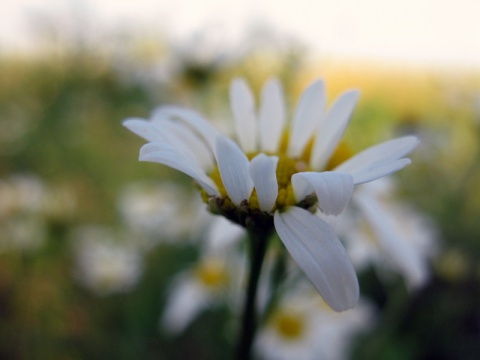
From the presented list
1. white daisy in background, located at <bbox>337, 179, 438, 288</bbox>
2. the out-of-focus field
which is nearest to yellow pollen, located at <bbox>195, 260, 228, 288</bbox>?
the out-of-focus field

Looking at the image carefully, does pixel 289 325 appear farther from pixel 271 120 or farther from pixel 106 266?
pixel 106 266

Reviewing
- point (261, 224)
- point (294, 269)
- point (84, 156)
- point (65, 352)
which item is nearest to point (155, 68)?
point (84, 156)

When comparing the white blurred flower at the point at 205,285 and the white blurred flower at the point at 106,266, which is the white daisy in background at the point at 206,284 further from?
the white blurred flower at the point at 106,266

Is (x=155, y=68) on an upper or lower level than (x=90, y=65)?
upper

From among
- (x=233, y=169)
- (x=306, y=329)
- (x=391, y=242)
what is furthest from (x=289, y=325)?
(x=233, y=169)

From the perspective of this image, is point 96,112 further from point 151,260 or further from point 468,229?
point 468,229

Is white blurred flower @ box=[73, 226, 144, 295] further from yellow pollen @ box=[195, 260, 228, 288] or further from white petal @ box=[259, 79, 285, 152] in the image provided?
white petal @ box=[259, 79, 285, 152]
